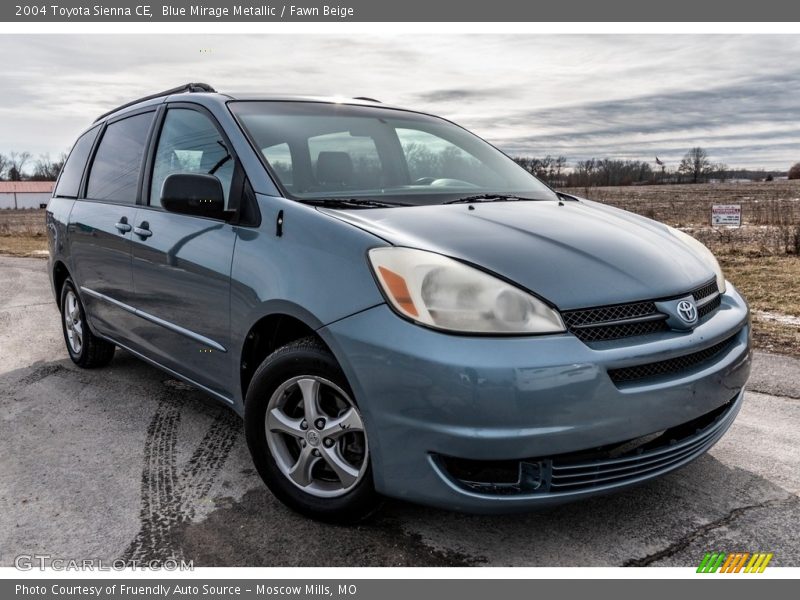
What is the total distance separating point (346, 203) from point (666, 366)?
1423 mm

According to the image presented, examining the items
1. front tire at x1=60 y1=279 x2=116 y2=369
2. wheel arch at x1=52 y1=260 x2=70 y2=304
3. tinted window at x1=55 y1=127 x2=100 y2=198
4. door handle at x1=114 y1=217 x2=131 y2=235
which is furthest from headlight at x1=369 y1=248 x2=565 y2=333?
wheel arch at x1=52 y1=260 x2=70 y2=304

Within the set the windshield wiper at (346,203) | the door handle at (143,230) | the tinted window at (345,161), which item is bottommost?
the door handle at (143,230)

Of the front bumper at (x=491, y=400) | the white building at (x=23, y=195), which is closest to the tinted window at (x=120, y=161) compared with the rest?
the front bumper at (x=491, y=400)

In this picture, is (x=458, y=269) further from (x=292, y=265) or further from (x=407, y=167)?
(x=407, y=167)

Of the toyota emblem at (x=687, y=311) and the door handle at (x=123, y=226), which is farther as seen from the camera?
the door handle at (x=123, y=226)

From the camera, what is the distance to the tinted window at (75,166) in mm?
5203

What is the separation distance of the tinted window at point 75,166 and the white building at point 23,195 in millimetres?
99964

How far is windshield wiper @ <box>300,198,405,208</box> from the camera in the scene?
2.96m

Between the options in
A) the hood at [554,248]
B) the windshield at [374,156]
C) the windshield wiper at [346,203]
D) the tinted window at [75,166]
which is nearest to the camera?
the hood at [554,248]

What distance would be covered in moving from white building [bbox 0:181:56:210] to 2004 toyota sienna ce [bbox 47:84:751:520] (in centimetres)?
10278

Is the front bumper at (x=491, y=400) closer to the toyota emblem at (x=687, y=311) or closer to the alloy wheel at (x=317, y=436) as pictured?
the toyota emblem at (x=687, y=311)

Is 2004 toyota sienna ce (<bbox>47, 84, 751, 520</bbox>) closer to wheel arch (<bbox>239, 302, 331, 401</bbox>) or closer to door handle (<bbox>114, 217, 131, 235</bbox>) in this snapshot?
wheel arch (<bbox>239, 302, 331, 401</bbox>)

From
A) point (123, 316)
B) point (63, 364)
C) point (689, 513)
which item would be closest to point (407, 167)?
point (123, 316)

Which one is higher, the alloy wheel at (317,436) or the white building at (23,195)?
the alloy wheel at (317,436)
